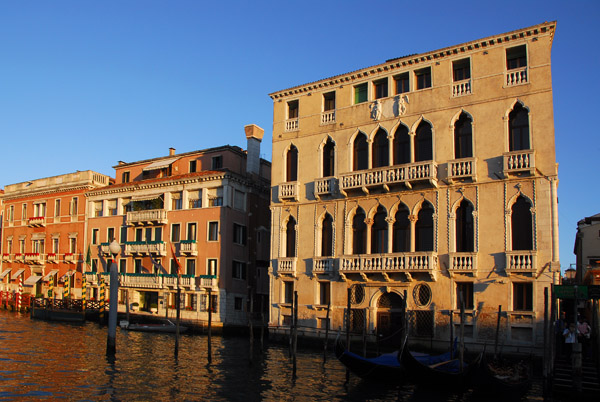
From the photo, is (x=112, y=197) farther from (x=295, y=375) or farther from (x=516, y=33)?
(x=516, y=33)

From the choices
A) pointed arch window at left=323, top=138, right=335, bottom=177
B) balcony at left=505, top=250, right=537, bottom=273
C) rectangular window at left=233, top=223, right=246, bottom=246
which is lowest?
balcony at left=505, top=250, right=537, bottom=273

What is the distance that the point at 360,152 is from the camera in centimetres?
2261

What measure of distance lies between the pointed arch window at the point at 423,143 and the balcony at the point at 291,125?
564 centimetres

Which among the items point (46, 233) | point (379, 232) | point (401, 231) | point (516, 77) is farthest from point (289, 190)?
point (46, 233)

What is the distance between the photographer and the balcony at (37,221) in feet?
121

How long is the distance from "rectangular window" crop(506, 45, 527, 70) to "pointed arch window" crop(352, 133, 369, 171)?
19.3 feet

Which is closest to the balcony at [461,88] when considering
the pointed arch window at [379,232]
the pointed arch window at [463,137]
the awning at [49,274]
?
the pointed arch window at [463,137]

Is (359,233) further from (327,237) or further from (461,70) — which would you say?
(461,70)

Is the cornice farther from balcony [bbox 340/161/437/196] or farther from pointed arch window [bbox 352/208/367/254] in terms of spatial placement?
pointed arch window [bbox 352/208/367/254]

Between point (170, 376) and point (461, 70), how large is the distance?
1441 centimetres

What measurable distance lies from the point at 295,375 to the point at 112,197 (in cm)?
2168

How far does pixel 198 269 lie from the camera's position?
28969 mm

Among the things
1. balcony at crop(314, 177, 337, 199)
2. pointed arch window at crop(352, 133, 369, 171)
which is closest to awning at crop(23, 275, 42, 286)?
balcony at crop(314, 177, 337, 199)

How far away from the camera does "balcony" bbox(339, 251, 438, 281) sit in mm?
19594
